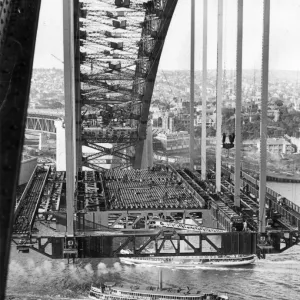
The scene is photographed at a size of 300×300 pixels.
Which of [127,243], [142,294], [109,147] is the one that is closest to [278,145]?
[109,147]

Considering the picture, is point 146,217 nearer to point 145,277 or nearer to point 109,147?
point 145,277

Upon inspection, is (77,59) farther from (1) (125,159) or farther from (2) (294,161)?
(2) (294,161)

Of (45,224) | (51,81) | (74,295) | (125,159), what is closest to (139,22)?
(51,81)

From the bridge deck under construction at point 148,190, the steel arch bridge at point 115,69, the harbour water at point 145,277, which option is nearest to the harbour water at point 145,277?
the harbour water at point 145,277

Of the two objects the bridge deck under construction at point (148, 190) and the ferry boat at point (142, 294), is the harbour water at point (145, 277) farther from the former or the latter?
the bridge deck under construction at point (148, 190)

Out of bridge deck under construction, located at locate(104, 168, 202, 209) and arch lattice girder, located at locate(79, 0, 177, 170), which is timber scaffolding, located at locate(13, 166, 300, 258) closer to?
bridge deck under construction, located at locate(104, 168, 202, 209)

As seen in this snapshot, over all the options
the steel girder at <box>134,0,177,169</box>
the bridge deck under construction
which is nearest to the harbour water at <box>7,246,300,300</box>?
the bridge deck under construction

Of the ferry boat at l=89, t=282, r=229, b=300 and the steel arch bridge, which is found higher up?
the steel arch bridge
